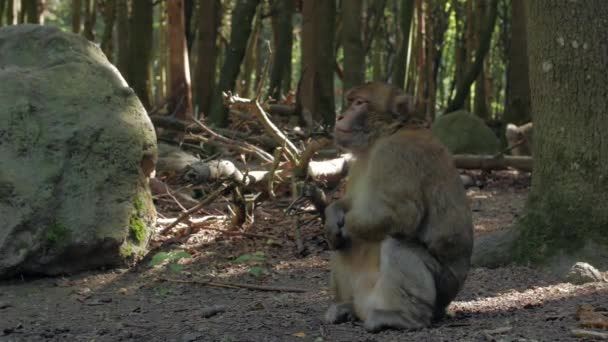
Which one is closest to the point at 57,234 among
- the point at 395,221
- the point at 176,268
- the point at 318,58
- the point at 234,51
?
the point at 176,268

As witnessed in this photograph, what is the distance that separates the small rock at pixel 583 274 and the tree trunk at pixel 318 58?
6.59 meters

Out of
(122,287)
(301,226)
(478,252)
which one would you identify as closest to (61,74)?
(122,287)

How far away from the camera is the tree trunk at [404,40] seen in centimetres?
1456

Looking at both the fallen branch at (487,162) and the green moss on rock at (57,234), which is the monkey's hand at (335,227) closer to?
the green moss on rock at (57,234)

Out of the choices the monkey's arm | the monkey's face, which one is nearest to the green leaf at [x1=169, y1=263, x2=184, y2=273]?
the monkey's face

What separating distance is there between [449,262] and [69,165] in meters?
3.22

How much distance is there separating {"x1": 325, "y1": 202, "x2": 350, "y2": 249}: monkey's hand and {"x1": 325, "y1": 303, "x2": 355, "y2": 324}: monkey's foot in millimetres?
356

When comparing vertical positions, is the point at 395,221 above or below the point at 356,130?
below

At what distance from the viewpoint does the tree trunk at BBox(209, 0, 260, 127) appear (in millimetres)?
11961

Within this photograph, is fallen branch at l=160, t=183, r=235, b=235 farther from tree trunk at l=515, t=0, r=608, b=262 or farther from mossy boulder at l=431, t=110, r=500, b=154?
mossy boulder at l=431, t=110, r=500, b=154

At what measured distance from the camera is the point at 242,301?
6.30 metres

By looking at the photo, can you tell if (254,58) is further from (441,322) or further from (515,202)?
(441,322)

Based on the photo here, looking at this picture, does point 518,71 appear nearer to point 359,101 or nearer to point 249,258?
point 249,258

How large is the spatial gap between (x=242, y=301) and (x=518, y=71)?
8.46m
